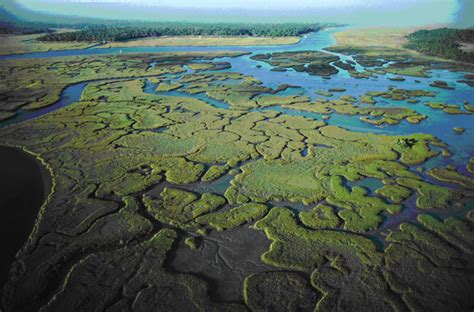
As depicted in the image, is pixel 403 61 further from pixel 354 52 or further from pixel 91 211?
pixel 91 211

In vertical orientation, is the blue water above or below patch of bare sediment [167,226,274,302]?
above

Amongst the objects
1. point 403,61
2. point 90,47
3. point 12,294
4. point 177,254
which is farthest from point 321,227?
point 90,47

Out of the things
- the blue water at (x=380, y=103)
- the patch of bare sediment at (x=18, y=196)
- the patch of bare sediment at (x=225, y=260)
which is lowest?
the patch of bare sediment at (x=225, y=260)

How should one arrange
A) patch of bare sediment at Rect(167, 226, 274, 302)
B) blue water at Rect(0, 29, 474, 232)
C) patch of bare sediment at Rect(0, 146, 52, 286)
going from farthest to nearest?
blue water at Rect(0, 29, 474, 232) → patch of bare sediment at Rect(0, 146, 52, 286) → patch of bare sediment at Rect(167, 226, 274, 302)

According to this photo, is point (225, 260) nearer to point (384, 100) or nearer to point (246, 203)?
point (246, 203)

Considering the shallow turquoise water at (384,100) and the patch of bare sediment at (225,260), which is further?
the shallow turquoise water at (384,100)

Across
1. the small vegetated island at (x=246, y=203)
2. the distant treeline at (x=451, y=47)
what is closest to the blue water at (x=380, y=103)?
the small vegetated island at (x=246, y=203)

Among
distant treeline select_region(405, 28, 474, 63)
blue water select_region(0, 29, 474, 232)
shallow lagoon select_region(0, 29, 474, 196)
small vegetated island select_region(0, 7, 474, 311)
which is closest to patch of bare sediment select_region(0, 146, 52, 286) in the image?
small vegetated island select_region(0, 7, 474, 311)

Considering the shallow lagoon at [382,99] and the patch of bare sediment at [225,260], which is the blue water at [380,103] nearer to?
the shallow lagoon at [382,99]

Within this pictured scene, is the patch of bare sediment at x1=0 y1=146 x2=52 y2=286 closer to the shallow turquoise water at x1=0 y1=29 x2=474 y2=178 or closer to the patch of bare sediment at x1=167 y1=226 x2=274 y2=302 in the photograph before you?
the patch of bare sediment at x1=167 y1=226 x2=274 y2=302
